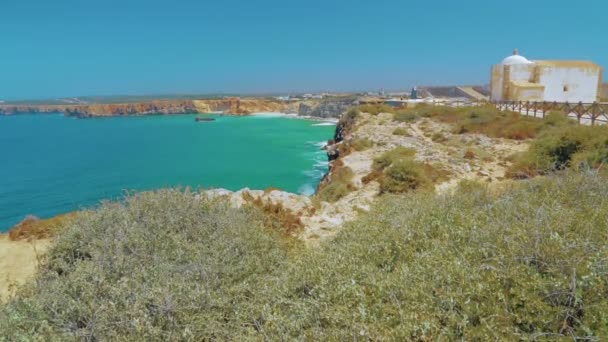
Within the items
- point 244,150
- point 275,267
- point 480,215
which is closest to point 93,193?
point 244,150

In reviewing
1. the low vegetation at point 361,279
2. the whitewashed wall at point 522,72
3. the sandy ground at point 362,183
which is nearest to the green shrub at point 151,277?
the low vegetation at point 361,279

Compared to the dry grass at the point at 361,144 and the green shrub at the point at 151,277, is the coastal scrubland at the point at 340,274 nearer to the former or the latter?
the green shrub at the point at 151,277

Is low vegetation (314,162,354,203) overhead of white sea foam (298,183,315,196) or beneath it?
overhead

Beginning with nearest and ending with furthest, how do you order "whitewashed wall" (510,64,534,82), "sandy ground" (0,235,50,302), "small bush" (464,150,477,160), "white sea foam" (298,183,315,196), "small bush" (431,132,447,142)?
"sandy ground" (0,235,50,302) < "small bush" (464,150,477,160) < "small bush" (431,132,447,142) < "white sea foam" (298,183,315,196) < "whitewashed wall" (510,64,534,82)

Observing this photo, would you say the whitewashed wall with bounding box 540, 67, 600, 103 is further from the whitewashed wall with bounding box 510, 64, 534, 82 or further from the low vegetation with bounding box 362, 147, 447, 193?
the low vegetation with bounding box 362, 147, 447, 193

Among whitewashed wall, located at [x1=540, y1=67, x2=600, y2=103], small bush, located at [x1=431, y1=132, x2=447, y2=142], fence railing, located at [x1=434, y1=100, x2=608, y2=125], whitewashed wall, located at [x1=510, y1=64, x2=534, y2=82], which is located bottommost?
small bush, located at [x1=431, y1=132, x2=447, y2=142]

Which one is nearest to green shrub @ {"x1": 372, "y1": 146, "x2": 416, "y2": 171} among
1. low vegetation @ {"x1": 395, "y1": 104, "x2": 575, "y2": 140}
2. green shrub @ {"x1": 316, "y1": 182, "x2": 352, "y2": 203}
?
green shrub @ {"x1": 316, "y1": 182, "x2": 352, "y2": 203}
